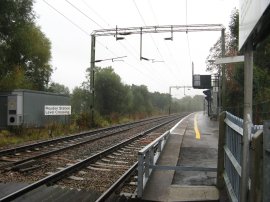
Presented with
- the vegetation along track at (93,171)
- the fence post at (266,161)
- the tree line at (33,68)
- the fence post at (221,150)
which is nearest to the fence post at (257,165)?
the fence post at (266,161)

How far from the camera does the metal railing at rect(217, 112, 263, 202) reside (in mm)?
3873

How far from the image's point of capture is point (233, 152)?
19.3 ft

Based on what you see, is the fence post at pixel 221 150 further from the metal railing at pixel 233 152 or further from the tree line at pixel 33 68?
the tree line at pixel 33 68

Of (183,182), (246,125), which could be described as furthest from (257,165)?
(183,182)

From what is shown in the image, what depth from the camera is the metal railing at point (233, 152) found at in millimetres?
3873

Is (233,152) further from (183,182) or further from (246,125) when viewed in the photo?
(183,182)

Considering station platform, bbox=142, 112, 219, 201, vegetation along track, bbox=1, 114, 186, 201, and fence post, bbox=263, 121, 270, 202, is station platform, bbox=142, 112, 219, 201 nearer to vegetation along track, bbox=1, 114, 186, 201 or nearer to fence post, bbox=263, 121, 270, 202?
vegetation along track, bbox=1, 114, 186, 201

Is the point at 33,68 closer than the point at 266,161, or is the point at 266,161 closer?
the point at 266,161

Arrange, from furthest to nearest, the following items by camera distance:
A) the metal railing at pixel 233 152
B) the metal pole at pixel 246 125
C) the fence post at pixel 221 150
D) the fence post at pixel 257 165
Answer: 1. the fence post at pixel 221 150
2. the metal pole at pixel 246 125
3. the metal railing at pixel 233 152
4. the fence post at pixel 257 165

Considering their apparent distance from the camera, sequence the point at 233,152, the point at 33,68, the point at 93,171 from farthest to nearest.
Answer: the point at 33,68 < the point at 93,171 < the point at 233,152

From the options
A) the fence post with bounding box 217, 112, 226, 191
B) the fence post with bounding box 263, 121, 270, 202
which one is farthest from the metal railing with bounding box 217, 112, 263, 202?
the fence post with bounding box 263, 121, 270, 202

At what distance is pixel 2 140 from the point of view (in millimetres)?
17078

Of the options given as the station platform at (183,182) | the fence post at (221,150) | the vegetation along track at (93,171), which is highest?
the fence post at (221,150)

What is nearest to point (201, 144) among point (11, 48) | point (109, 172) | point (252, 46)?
point (109, 172)
